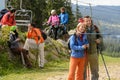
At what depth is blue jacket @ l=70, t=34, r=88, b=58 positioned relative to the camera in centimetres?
1198

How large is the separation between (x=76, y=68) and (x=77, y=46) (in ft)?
2.07

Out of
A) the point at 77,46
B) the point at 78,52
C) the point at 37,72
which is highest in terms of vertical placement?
the point at 77,46

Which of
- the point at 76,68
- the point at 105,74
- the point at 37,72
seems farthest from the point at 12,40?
the point at 76,68

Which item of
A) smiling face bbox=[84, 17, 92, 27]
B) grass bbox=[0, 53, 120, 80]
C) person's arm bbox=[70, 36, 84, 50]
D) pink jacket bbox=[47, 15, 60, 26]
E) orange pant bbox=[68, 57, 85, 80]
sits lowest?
grass bbox=[0, 53, 120, 80]

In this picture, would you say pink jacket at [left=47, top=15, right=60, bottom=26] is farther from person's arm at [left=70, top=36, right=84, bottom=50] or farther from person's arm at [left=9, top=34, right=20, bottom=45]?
person's arm at [left=70, top=36, right=84, bottom=50]

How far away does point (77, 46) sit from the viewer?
39.4ft

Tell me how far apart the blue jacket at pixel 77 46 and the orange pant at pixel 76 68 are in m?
0.13

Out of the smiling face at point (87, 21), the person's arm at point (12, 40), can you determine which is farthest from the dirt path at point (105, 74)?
the smiling face at point (87, 21)

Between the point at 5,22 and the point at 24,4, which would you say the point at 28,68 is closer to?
the point at 5,22

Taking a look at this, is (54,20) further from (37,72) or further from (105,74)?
(105,74)

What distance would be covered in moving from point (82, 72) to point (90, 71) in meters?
0.40

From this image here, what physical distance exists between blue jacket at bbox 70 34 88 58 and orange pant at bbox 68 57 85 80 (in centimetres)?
13

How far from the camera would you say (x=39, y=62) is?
1841 centimetres

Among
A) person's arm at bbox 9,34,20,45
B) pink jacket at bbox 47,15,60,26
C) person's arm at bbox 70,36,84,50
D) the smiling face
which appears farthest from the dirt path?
pink jacket at bbox 47,15,60,26
